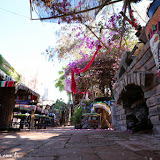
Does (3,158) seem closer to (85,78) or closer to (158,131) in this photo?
(158,131)

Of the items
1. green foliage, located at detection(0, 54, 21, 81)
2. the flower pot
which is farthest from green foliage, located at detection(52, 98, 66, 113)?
the flower pot

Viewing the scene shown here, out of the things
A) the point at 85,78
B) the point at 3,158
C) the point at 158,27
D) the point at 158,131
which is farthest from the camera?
the point at 85,78

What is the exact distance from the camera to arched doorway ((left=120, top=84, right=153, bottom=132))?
382 cm

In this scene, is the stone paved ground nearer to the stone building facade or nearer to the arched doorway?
the stone building facade

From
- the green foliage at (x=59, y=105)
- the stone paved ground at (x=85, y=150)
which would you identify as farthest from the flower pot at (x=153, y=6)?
the green foliage at (x=59, y=105)

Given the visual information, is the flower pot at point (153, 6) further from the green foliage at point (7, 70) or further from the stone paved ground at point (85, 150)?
the green foliage at point (7, 70)

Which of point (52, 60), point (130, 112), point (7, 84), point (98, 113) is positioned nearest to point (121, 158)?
point (130, 112)

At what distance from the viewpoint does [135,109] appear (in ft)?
14.8

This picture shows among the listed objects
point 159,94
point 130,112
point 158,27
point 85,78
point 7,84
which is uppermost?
point 85,78

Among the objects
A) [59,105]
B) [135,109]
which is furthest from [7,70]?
[135,109]

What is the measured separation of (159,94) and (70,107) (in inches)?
599

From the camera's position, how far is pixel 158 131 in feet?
8.68

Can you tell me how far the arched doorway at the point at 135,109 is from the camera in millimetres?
3824

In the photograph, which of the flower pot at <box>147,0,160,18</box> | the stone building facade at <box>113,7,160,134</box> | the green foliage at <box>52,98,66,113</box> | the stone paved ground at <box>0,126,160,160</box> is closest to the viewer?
the stone paved ground at <box>0,126,160,160</box>
